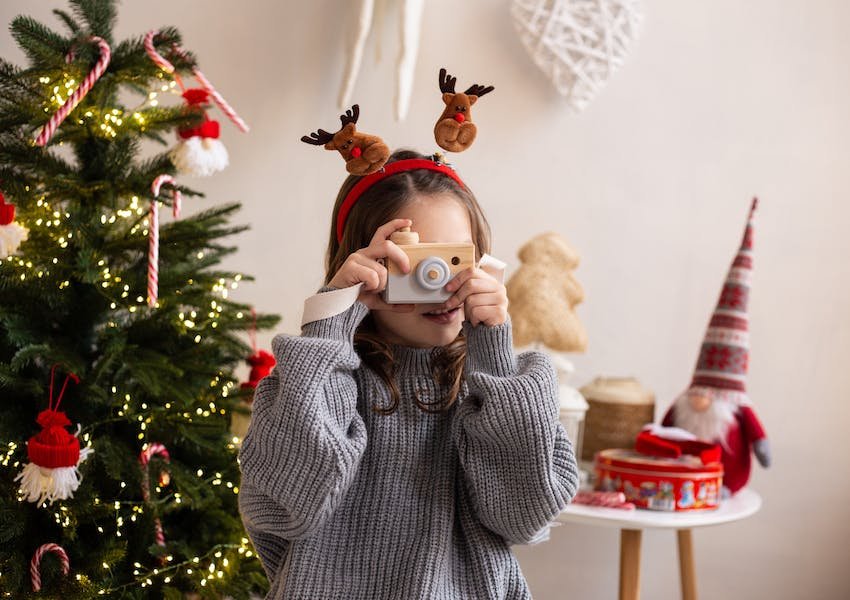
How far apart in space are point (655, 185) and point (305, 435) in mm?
1376

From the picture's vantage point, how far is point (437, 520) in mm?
921

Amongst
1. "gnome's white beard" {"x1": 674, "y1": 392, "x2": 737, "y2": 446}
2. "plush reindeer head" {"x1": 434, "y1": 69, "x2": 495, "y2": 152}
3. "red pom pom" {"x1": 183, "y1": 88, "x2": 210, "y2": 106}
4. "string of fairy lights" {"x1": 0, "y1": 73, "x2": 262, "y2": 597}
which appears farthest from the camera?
"gnome's white beard" {"x1": 674, "y1": 392, "x2": 737, "y2": 446}

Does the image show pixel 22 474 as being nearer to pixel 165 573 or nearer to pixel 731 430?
pixel 165 573

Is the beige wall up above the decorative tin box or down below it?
above

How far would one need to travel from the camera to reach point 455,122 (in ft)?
3.24

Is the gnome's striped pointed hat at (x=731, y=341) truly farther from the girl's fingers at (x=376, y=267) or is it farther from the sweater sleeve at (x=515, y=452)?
the girl's fingers at (x=376, y=267)

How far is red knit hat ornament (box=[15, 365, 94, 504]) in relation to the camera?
1305 millimetres

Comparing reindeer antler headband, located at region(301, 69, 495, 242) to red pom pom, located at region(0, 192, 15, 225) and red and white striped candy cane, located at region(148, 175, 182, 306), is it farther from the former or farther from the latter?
red pom pom, located at region(0, 192, 15, 225)

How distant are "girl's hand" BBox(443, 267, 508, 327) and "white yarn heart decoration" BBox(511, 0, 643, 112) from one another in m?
1.14

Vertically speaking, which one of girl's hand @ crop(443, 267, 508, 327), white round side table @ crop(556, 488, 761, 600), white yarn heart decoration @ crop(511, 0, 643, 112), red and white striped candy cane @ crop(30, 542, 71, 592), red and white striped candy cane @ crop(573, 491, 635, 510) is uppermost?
white yarn heart decoration @ crop(511, 0, 643, 112)

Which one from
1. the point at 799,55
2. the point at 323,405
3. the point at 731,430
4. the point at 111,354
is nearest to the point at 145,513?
the point at 111,354

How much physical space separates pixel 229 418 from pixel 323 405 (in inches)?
27.2

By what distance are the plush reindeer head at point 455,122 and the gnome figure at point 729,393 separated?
962mm

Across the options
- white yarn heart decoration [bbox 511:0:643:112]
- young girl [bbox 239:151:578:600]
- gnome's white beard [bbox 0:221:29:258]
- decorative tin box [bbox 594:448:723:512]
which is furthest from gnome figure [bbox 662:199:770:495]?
gnome's white beard [bbox 0:221:29:258]
